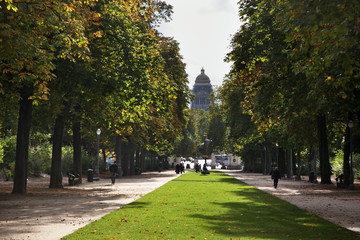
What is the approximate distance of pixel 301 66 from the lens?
14617 mm

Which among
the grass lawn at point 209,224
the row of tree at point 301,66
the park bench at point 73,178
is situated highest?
the row of tree at point 301,66

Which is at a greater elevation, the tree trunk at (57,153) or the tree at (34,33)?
the tree at (34,33)

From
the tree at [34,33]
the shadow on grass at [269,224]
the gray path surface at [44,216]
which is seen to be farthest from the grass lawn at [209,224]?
the tree at [34,33]

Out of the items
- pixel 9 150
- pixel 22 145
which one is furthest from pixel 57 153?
pixel 9 150

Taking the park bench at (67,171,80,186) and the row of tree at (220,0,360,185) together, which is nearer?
the row of tree at (220,0,360,185)

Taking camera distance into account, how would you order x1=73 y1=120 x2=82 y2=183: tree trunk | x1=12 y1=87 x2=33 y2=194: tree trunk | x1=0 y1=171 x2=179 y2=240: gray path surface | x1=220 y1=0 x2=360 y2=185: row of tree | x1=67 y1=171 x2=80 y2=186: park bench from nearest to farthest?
x1=220 y1=0 x2=360 y2=185: row of tree, x1=0 y1=171 x2=179 y2=240: gray path surface, x1=12 y1=87 x2=33 y2=194: tree trunk, x1=67 y1=171 x2=80 y2=186: park bench, x1=73 y1=120 x2=82 y2=183: tree trunk

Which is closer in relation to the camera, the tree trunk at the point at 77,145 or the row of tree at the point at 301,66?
the row of tree at the point at 301,66

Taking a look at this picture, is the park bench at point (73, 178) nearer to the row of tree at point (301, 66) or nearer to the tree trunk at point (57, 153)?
the tree trunk at point (57, 153)

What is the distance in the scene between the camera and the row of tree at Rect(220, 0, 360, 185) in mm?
10828

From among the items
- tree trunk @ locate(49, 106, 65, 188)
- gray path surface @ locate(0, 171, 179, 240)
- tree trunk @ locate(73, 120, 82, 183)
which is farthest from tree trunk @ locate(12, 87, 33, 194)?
tree trunk @ locate(73, 120, 82, 183)

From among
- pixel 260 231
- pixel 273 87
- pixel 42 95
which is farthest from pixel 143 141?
pixel 260 231

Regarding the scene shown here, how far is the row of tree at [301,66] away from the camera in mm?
10828

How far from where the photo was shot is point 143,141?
50.0m

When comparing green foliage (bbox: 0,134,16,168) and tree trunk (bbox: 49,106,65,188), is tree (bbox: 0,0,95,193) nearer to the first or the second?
tree trunk (bbox: 49,106,65,188)
